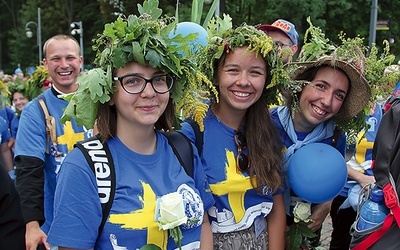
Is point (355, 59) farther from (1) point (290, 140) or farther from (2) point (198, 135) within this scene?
(2) point (198, 135)

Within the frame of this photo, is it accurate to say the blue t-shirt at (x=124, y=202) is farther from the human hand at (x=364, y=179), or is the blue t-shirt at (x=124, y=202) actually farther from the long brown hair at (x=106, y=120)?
the human hand at (x=364, y=179)

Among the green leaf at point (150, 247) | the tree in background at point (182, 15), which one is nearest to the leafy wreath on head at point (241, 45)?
the green leaf at point (150, 247)

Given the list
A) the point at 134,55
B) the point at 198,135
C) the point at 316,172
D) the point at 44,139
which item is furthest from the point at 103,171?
the point at 44,139

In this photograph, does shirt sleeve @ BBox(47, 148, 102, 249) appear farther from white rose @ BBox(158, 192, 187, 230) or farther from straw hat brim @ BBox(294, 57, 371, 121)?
straw hat brim @ BBox(294, 57, 371, 121)

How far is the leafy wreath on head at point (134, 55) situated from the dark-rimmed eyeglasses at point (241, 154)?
1.72ft

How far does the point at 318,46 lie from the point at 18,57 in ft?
142

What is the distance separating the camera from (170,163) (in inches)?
85.8

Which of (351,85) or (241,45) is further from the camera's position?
(351,85)

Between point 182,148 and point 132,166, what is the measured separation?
1.07 feet

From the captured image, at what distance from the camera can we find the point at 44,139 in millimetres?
3344

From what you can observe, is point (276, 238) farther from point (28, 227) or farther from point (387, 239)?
point (28, 227)

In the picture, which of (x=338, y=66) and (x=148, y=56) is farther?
(x=338, y=66)

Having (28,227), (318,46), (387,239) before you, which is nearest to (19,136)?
(28,227)

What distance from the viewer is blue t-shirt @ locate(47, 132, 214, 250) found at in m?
1.87
